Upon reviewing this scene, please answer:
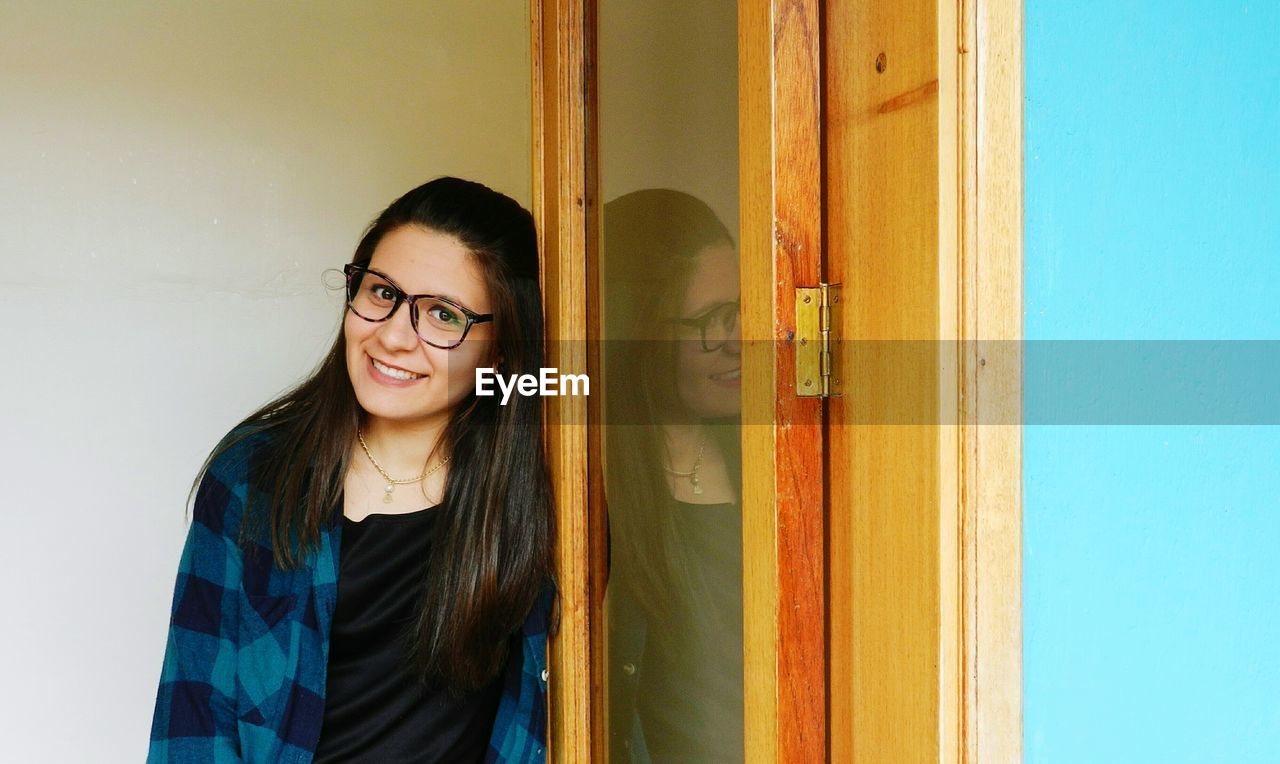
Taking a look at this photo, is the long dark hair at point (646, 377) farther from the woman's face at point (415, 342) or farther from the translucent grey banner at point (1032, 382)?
the woman's face at point (415, 342)

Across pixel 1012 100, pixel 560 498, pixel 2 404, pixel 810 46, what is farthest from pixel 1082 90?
pixel 2 404

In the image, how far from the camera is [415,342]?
1.37 m

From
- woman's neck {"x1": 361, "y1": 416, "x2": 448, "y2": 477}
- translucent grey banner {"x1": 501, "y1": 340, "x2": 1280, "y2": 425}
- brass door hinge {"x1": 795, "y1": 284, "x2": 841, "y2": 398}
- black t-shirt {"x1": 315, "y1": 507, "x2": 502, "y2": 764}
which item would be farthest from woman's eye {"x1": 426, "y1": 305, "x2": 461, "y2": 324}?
brass door hinge {"x1": 795, "y1": 284, "x2": 841, "y2": 398}

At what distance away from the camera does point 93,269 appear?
1998mm

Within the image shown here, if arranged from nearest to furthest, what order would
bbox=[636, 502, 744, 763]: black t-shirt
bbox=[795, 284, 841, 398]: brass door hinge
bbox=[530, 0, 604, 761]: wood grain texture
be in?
1. bbox=[795, 284, 841, 398]: brass door hinge
2. bbox=[636, 502, 744, 763]: black t-shirt
3. bbox=[530, 0, 604, 761]: wood grain texture

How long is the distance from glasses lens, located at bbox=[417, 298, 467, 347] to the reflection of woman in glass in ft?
1.21

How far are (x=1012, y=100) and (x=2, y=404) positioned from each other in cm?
203

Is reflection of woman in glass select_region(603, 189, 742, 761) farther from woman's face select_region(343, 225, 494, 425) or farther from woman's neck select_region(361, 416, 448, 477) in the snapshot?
woman's neck select_region(361, 416, 448, 477)

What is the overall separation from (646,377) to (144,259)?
4.74 ft

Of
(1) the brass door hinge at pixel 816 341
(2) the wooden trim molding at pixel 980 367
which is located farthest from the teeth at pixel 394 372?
(2) the wooden trim molding at pixel 980 367

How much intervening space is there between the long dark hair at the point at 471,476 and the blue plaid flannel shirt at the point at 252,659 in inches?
1.4

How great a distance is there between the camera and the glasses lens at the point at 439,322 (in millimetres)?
1370

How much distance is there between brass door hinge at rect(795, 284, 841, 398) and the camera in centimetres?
72

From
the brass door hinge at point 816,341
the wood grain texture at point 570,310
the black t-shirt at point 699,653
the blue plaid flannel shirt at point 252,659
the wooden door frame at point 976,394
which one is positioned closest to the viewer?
the wooden door frame at point 976,394
